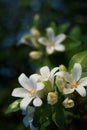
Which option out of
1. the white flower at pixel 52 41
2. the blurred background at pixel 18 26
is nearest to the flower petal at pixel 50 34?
the white flower at pixel 52 41

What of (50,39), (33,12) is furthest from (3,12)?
(50,39)

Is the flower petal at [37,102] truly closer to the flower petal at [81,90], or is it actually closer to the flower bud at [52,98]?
the flower bud at [52,98]

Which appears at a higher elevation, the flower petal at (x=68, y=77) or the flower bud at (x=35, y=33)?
the flower bud at (x=35, y=33)

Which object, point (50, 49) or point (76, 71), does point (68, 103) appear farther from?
point (50, 49)

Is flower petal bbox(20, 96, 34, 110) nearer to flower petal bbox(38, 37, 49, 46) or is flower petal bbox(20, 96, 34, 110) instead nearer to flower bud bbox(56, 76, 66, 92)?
flower bud bbox(56, 76, 66, 92)

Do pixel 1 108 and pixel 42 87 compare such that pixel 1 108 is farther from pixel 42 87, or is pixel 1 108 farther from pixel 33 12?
pixel 42 87

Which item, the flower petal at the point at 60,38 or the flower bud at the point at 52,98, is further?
the flower petal at the point at 60,38
